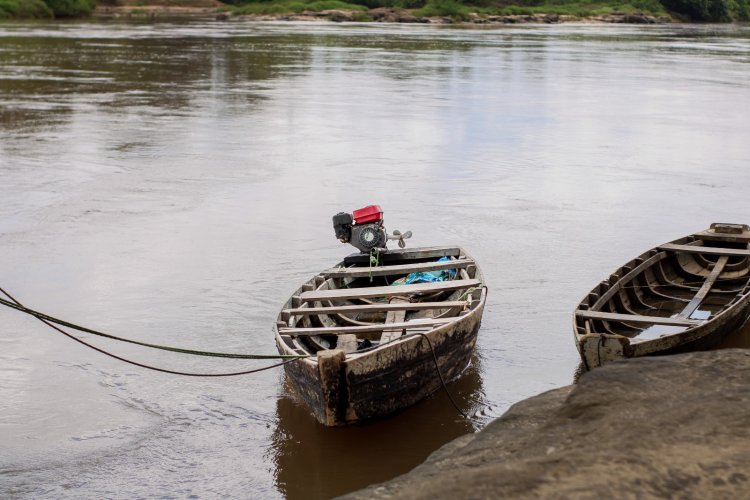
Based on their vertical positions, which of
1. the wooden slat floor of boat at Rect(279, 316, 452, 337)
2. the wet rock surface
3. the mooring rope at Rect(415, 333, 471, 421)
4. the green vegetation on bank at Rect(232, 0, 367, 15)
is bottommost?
the mooring rope at Rect(415, 333, 471, 421)

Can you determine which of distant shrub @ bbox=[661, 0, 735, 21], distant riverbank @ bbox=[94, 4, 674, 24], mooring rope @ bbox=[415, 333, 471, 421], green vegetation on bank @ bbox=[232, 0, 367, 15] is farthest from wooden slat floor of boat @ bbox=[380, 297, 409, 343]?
distant shrub @ bbox=[661, 0, 735, 21]

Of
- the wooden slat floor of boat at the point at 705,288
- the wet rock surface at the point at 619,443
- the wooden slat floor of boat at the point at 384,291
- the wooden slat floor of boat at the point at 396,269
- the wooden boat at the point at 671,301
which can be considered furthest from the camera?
the wooden slat floor of boat at the point at 396,269

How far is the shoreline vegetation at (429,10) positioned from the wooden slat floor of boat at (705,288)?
240 ft

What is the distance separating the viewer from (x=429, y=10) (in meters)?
88.8

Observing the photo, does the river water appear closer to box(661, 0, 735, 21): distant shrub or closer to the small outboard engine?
the small outboard engine

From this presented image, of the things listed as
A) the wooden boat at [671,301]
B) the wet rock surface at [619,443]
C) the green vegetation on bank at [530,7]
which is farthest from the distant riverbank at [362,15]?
the wet rock surface at [619,443]

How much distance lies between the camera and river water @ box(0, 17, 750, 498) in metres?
7.20

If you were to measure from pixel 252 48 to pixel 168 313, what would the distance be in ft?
120

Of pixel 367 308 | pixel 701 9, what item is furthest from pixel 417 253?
pixel 701 9

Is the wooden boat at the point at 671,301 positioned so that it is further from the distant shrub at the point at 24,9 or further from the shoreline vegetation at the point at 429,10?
the shoreline vegetation at the point at 429,10

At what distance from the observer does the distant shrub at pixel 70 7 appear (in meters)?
74.5

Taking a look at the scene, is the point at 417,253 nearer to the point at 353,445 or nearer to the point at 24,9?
the point at 353,445

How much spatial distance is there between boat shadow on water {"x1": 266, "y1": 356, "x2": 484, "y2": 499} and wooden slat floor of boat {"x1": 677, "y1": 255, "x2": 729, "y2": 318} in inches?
95.2

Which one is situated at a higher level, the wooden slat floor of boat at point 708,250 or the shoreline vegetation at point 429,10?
the shoreline vegetation at point 429,10
